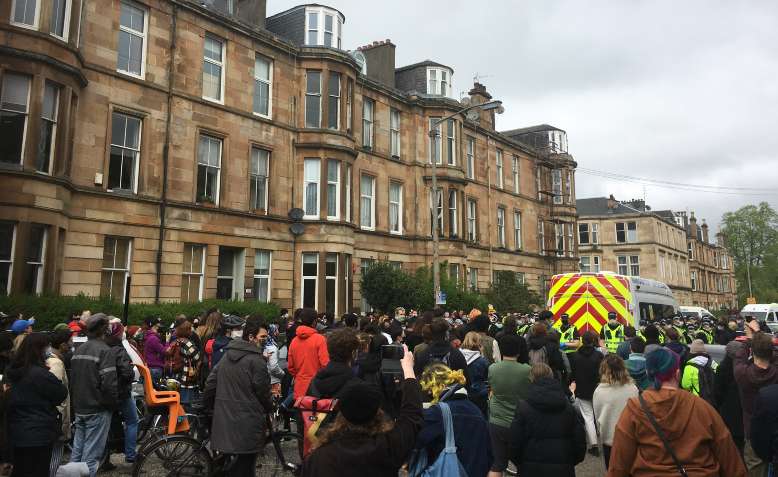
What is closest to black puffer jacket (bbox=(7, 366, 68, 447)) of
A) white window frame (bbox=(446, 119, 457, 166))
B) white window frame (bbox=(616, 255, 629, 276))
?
white window frame (bbox=(446, 119, 457, 166))

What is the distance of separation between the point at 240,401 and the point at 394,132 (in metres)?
24.4

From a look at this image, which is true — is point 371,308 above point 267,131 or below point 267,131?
below

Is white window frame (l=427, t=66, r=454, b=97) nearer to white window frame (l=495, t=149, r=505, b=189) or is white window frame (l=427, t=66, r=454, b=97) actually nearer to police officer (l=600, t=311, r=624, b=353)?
white window frame (l=495, t=149, r=505, b=189)

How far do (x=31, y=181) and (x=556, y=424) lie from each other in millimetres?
15034

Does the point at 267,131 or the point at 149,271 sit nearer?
the point at 149,271

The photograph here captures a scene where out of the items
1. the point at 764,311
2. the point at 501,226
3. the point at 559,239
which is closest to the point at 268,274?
the point at 501,226

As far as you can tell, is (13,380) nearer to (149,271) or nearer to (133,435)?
(133,435)

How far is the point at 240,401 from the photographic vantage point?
5.58m

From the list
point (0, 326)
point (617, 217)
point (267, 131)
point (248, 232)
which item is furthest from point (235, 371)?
point (617, 217)

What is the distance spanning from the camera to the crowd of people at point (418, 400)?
130 inches

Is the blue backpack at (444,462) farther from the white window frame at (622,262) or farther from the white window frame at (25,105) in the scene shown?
the white window frame at (622,262)

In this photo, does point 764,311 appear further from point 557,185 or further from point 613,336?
point 613,336

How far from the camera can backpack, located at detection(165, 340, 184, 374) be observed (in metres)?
8.63

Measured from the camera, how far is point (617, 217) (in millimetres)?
63281
